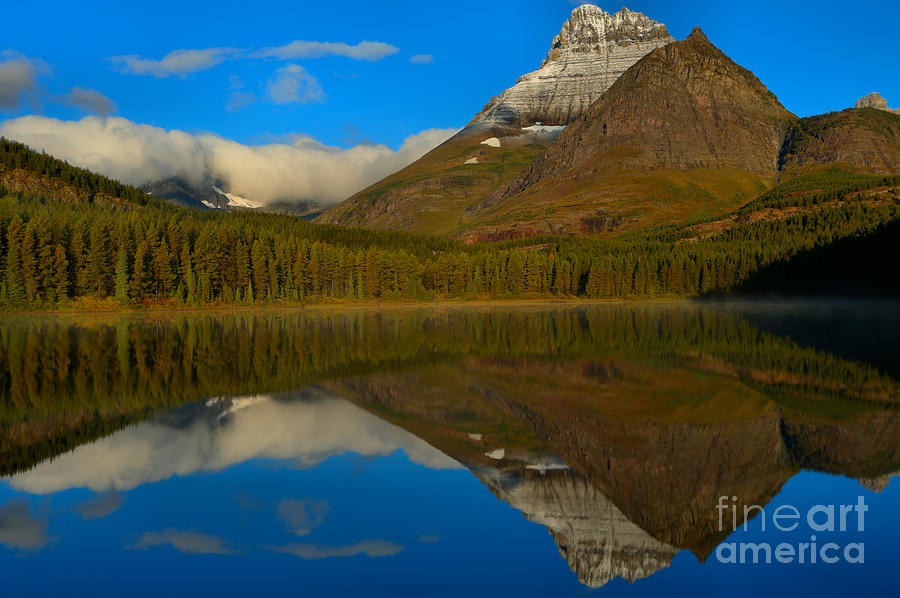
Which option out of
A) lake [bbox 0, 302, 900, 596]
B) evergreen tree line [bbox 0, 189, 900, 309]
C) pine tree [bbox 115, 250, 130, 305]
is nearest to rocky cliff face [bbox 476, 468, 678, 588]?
lake [bbox 0, 302, 900, 596]

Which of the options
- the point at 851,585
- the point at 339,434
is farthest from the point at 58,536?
the point at 851,585

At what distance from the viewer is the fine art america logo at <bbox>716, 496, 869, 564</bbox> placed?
38.8 ft

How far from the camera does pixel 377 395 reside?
28.9 m

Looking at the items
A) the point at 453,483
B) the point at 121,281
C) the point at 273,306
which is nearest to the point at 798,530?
the point at 453,483

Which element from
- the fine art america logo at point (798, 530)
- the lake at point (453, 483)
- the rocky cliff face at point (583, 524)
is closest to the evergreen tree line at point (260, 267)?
the lake at point (453, 483)

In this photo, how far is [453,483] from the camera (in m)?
16.6

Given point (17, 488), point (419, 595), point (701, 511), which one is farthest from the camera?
point (17, 488)

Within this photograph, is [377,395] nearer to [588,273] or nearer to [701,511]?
[701,511]

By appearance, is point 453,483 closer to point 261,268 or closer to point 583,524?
point 583,524

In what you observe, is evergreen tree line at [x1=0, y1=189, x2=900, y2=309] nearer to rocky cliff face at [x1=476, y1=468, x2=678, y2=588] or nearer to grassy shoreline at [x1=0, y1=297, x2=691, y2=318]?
grassy shoreline at [x1=0, y1=297, x2=691, y2=318]

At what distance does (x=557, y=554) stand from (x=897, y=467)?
425 inches

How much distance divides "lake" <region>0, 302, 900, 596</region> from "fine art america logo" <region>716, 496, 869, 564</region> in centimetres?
6

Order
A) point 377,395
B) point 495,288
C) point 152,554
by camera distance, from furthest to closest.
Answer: point 495,288
point 377,395
point 152,554

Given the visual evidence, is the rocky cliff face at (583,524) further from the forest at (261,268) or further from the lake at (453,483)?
the forest at (261,268)
